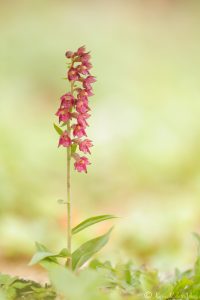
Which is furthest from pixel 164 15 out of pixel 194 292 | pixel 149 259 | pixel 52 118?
pixel 194 292

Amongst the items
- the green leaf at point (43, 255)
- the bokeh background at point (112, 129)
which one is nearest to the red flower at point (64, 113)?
the green leaf at point (43, 255)

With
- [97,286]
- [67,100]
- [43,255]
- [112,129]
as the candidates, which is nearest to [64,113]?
[67,100]

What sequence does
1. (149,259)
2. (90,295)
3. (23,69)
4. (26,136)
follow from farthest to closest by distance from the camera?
1. (23,69)
2. (26,136)
3. (149,259)
4. (90,295)

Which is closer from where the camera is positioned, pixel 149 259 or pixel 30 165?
pixel 149 259

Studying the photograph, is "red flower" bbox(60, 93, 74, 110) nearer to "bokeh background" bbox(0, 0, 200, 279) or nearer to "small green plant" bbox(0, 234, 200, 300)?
"small green plant" bbox(0, 234, 200, 300)

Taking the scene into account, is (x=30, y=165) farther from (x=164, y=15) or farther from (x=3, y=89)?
(x=164, y=15)

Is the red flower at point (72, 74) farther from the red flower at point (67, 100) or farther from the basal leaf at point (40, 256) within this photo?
the basal leaf at point (40, 256)

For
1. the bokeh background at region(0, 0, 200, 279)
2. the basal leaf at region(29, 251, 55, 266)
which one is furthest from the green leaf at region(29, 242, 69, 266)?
the bokeh background at region(0, 0, 200, 279)
